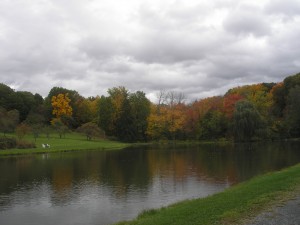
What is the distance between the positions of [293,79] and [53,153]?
232ft

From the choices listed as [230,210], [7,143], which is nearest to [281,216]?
[230,210]

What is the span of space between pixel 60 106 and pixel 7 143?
146ft

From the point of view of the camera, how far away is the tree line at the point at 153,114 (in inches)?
3669

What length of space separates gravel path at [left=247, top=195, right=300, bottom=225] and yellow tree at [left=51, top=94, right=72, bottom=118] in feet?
307

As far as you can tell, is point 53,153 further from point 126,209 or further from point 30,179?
point 126,209

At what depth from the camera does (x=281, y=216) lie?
12.1 m

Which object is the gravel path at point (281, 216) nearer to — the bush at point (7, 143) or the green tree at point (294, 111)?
the bush at point (7, 143)

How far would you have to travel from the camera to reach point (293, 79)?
334 feet

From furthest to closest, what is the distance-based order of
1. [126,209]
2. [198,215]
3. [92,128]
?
[92,128]
[126,209]
[198,215]

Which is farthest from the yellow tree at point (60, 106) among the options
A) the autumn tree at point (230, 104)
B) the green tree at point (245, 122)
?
the green tree at point (245, 122)

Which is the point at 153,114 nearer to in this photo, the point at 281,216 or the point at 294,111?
the point at 294,111

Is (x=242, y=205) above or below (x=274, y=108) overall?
below

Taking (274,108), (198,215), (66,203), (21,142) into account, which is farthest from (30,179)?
(274,108)

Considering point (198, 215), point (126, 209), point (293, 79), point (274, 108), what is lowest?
point (126, 209)
